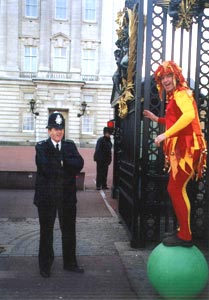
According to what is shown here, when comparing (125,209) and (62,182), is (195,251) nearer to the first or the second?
(62,182)

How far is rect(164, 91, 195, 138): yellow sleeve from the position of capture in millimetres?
4234

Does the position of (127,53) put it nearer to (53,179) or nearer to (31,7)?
(53,179)

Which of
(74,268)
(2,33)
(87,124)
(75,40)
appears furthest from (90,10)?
(74,268)

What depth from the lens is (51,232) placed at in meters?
5.08

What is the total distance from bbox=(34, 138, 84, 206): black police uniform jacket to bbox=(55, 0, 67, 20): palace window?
40.7m

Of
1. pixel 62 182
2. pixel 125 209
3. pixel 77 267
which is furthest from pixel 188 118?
pixel 125 209

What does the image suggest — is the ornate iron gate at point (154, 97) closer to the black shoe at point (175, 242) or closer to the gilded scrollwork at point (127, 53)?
the gilded scrollwork at point (127, 53)

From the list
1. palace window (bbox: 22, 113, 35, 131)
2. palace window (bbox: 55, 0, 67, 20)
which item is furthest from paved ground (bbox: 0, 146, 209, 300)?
palace window (bbox: 55, 0, 67, 20)

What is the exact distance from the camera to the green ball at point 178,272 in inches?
158

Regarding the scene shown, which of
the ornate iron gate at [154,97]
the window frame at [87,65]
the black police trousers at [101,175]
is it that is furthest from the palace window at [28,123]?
the ornate iron gate at [154,97]

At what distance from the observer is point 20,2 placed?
4281 centimetres

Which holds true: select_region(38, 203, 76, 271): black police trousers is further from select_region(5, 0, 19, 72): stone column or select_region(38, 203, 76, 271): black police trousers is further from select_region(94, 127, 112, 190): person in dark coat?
select_region(5, 0, 19, 72): stone column

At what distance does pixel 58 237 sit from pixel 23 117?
129ft

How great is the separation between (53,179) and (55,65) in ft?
135
